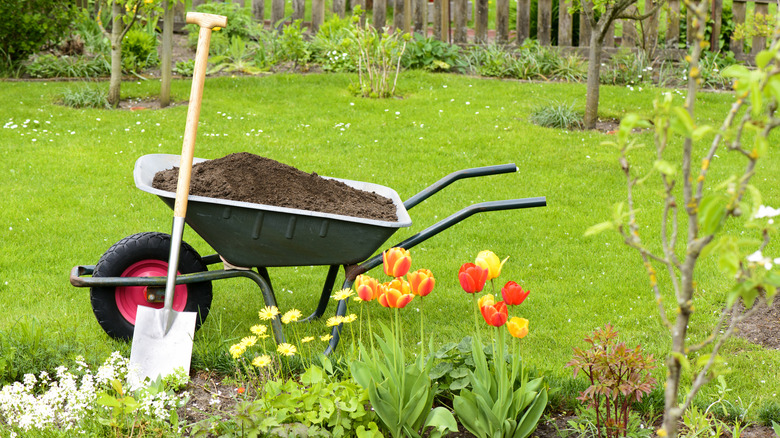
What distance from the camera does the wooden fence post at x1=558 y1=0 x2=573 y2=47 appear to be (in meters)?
8.41

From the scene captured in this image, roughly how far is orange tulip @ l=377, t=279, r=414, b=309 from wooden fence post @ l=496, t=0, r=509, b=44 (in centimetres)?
711

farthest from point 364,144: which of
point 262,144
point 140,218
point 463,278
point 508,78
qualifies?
point 463,278

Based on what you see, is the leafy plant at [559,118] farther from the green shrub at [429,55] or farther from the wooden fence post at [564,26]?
the green shrub at [429,55]

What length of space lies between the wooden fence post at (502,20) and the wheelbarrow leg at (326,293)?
19.8ft

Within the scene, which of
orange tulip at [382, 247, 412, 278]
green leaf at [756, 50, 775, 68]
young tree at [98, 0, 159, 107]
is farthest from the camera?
young tree at [98, 0, 159, 107]

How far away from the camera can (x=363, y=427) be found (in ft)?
7.27

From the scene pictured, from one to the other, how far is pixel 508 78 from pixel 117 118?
13.9ft

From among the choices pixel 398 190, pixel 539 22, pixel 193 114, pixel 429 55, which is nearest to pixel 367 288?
pixel 193 114

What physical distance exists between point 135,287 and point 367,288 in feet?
4.75

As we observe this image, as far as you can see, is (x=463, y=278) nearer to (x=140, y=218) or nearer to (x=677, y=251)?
(x=677, y=251)

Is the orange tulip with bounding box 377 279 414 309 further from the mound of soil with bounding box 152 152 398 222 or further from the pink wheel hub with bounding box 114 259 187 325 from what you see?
the pink wheel hub with bounding box 114 259 187 325

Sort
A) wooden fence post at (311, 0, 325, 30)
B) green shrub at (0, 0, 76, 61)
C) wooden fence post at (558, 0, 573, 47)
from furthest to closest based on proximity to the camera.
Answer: wooden fence post at (311, 0, 325, 30), wooden fence post at (558, 0, 573, 47), green shrub at (0, 0, 76, 61)

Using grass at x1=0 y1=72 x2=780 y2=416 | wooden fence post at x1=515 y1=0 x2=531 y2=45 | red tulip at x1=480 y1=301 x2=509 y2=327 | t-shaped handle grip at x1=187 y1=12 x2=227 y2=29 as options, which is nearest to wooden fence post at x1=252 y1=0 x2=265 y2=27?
grass at x1=0 y1=72 x2=780 y2=416

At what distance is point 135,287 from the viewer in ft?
10.4
